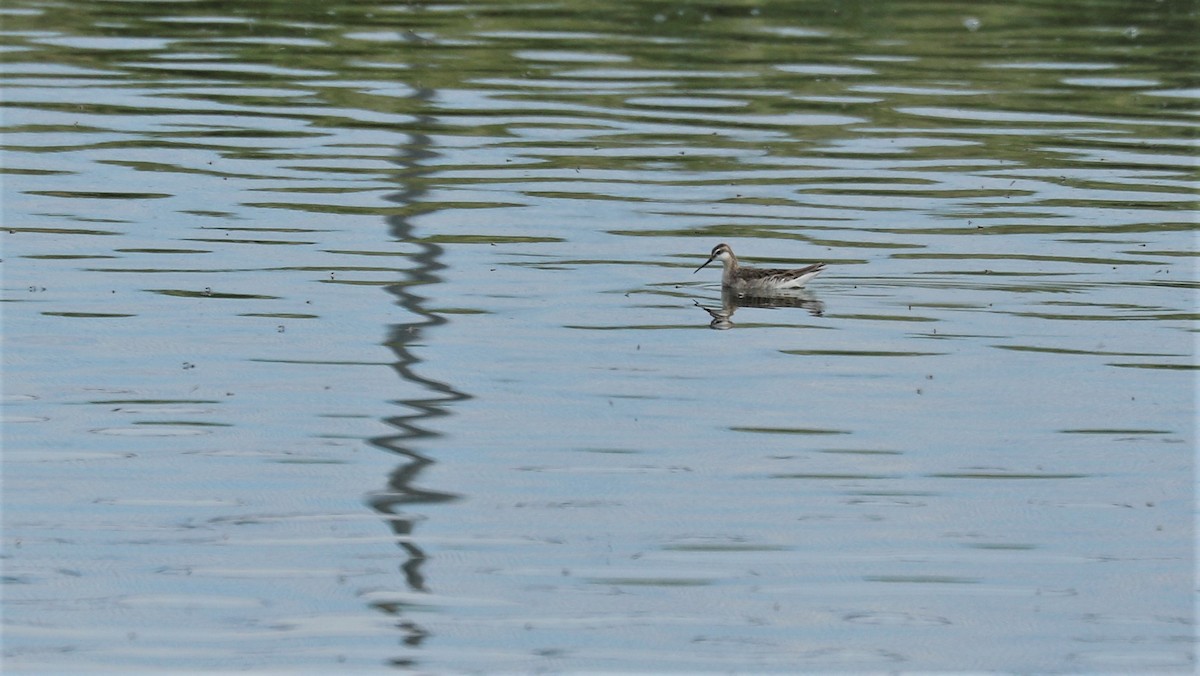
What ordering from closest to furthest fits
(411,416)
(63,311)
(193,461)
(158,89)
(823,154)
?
(193,461) → (411,416) → (63,311) → (823,154) → (158,89)

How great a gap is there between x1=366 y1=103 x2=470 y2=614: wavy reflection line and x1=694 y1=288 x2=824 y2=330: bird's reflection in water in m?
1.98

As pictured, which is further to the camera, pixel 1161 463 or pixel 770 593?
pixel 1161 463

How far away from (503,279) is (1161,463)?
5433 mm

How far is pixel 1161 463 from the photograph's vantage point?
37.2 ft

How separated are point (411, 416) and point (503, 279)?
3532mm

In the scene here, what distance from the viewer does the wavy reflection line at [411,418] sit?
988 centimetres

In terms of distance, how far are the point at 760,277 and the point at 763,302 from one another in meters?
0.23

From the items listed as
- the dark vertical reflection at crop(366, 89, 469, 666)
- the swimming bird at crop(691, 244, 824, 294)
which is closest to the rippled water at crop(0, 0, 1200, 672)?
the dark vertical reflection at crop(366, 89, 469, 666)

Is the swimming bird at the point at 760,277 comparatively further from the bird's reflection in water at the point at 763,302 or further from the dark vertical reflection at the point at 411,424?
the dark vertical reflection at the point at 411,424

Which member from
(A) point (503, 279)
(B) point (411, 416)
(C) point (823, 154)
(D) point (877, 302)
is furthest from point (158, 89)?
(B) point (411, 416)

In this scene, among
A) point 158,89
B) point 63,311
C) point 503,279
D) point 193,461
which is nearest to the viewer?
point 193,461

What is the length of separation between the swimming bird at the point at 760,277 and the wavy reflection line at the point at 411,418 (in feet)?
6.64

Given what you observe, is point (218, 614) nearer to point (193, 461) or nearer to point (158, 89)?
point (193, 461)

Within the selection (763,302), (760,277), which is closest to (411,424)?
(760,277)
